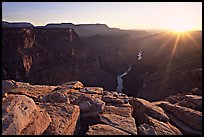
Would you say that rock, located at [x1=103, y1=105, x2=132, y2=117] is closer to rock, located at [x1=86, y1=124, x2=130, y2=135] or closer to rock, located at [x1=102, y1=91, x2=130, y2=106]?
rock, located at [x1=102, y1=91, x2=130, y2=106]

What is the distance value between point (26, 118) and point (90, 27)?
136489 mm

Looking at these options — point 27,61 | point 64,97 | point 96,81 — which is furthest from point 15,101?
point 96,81

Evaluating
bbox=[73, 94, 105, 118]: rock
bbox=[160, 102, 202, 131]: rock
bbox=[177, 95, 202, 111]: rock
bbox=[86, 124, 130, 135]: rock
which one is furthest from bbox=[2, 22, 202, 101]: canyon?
bbox=[86, 124, 130, 135]: rock

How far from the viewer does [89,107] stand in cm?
577

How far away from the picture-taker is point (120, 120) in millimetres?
5441

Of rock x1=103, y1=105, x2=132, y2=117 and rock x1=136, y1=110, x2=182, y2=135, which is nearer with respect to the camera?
rock x1=136, y1=110, x2=182, y2=135

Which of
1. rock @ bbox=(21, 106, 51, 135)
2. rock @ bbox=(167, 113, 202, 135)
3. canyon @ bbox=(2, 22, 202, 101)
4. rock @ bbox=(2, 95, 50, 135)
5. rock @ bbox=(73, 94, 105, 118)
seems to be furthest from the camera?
canyon @ bbox=(2, 22, 202, 101)

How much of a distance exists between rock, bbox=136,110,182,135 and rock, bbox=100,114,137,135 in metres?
0.48

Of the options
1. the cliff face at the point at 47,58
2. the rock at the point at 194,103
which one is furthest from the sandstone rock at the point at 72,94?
the cliff face at the point at 47,58

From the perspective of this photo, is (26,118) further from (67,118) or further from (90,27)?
(90,27)

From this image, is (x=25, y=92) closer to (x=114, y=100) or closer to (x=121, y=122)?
(x=114, y=100)

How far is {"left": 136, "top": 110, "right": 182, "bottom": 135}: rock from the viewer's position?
5098 mm

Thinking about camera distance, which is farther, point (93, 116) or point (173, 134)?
point (93, 116)

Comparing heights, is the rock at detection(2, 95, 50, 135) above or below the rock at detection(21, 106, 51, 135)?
above
